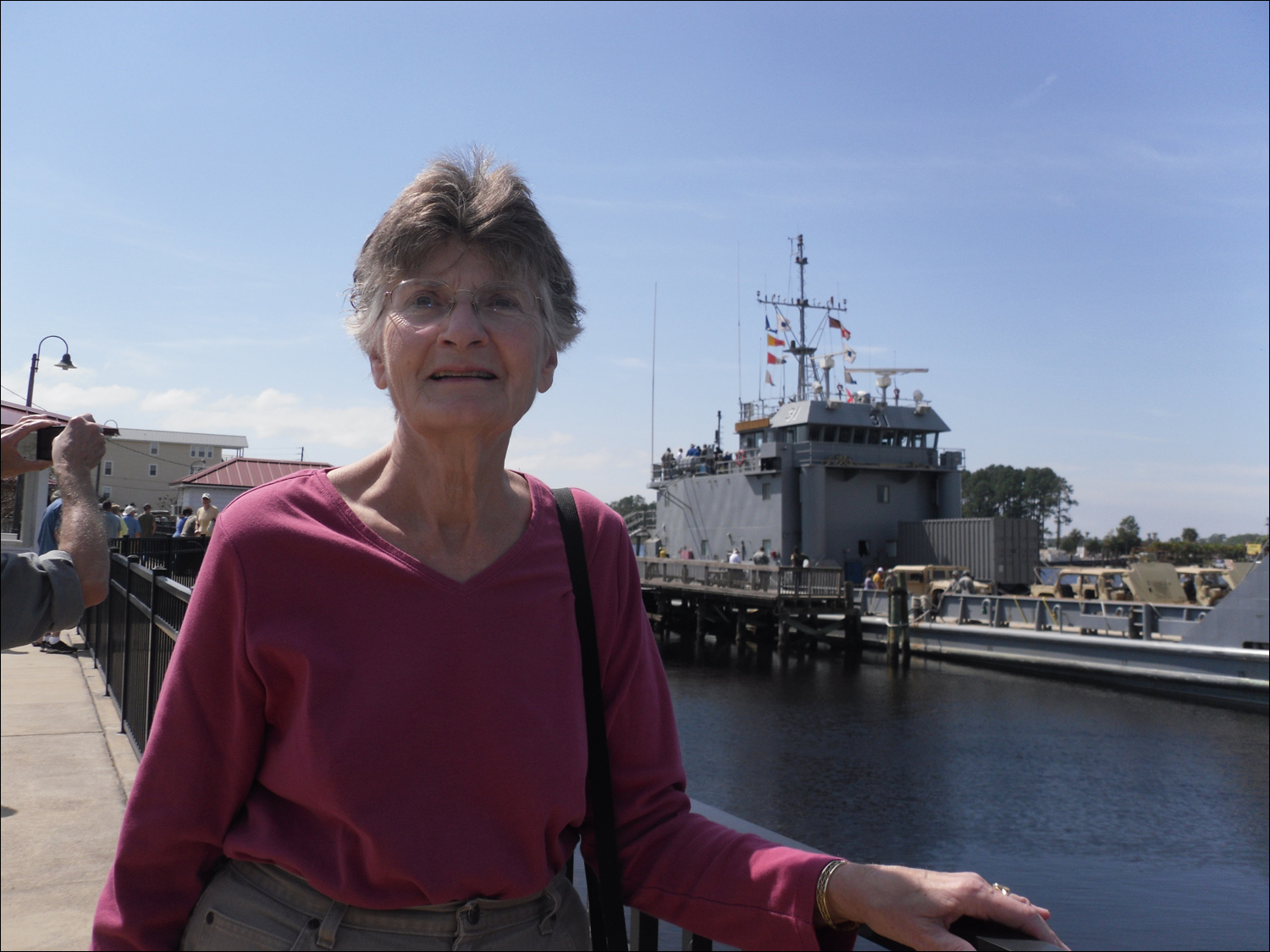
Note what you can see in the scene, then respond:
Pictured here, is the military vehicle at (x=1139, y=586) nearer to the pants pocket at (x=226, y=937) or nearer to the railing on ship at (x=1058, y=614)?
the railing on ship at (x=1058, y=614)

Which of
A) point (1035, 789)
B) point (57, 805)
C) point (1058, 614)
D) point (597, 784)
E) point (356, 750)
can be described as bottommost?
point (1035, 789)

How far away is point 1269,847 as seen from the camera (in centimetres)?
1126

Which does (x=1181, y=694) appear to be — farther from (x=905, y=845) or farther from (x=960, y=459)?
(x=960, y=459)

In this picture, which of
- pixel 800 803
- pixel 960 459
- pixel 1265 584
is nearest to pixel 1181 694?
pixel 1265 584

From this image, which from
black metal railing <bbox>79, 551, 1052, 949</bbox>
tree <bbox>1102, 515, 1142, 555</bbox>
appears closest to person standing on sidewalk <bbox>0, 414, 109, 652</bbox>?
black metal railing <bbox>79, 551, 1052, 949</bbox>

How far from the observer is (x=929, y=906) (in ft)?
4.21

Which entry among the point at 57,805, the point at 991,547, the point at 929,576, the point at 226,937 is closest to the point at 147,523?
the point at 57,805

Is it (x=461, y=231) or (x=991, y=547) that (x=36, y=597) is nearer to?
(x=461, y=231)

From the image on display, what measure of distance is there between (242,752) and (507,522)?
555mm

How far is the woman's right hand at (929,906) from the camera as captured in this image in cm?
124

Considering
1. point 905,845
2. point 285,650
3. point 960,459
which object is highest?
point 960,459

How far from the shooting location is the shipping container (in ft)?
95.9

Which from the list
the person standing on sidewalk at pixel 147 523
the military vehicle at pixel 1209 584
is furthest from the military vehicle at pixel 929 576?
the person standing on sidewalk at pixel 147 523

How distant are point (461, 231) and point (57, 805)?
4463 mm
